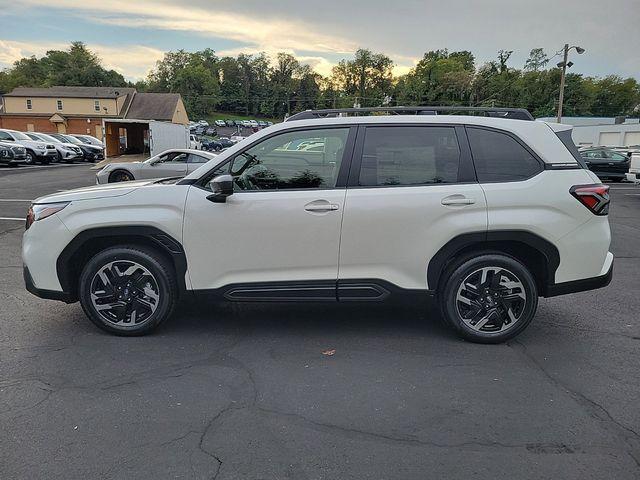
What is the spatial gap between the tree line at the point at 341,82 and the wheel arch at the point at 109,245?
67267mm

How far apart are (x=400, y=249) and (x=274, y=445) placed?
6.33 ft

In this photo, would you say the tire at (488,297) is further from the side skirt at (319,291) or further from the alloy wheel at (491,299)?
the side skirt at (319,291)

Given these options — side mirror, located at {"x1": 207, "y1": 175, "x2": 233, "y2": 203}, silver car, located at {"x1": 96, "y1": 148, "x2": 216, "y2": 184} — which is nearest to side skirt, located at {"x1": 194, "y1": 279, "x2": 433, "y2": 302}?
side mirror, located at {"x1": 207, "y1": 175, "x2": 233, "y2": 203}

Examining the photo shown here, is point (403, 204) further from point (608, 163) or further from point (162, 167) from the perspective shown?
point (608, 163)

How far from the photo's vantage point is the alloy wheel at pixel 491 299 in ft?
13.9

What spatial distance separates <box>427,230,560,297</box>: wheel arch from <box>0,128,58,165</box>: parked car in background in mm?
26236

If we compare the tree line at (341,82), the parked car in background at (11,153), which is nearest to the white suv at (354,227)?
the parked car in background at (11,153)

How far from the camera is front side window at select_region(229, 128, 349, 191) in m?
4.27

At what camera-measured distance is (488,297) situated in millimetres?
4277

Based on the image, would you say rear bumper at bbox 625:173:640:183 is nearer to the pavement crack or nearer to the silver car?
the silver car

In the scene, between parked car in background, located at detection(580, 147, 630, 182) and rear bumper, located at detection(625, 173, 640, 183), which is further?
parked car in background, located at detection(580, 147, 630, 182)

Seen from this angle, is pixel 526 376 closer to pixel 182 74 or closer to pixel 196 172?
pixel 196 172

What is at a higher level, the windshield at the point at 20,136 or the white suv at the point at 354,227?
the windshield at the point at 20,136

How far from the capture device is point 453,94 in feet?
300
